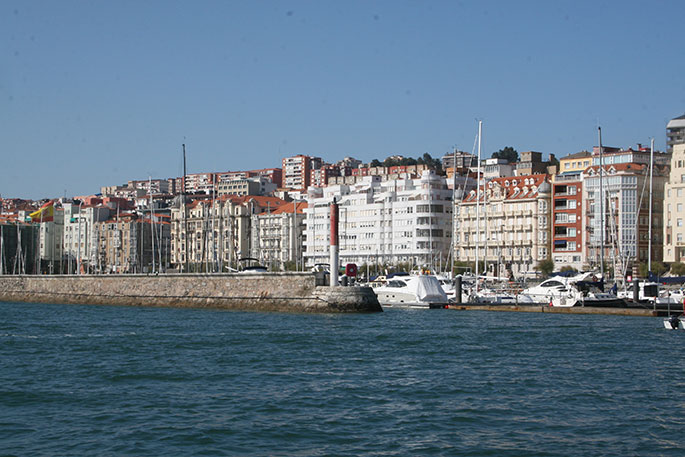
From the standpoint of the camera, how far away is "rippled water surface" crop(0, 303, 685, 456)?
1664 cm

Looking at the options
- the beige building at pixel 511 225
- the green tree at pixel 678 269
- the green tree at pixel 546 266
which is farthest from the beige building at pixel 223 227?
the green tree at pixel 678 269

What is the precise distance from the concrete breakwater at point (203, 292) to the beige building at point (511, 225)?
37.1 meters

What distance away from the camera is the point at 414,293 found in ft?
180

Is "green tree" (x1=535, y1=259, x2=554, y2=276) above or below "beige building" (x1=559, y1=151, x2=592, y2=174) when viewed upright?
below

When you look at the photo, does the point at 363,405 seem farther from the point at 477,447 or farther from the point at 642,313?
the point at 642,313

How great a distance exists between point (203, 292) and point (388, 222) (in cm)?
5199

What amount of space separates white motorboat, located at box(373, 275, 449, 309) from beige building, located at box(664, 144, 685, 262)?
31.7m

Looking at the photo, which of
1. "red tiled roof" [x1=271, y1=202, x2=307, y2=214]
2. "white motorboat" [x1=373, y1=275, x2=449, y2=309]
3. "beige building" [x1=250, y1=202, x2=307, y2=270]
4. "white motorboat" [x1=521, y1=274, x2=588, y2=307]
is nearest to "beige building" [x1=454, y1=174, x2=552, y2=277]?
"beige building" [x1=250, y1=202, x2=307, y2=270]

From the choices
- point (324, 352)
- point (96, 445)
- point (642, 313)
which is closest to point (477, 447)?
point (96, 445)

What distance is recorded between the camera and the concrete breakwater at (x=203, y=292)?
47.7 m

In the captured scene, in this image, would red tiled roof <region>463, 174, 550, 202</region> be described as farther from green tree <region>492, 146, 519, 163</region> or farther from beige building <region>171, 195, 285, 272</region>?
green tree <region>492, 146, 519, 163</region>

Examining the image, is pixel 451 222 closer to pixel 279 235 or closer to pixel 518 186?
pixel 518 186

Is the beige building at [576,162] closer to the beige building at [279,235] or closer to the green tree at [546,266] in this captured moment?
the green tree at [546,266]

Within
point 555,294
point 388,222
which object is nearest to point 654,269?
point 555,294
